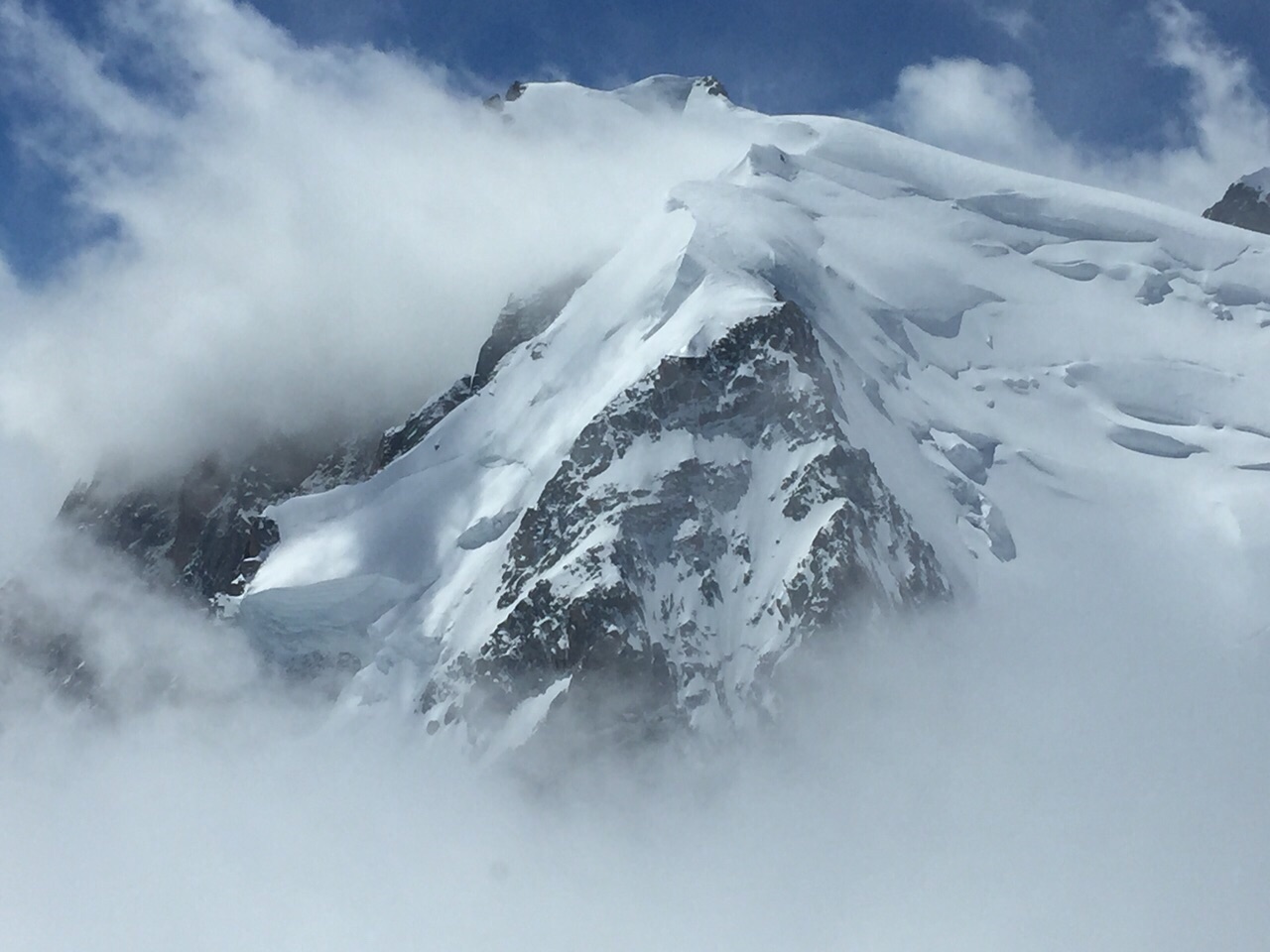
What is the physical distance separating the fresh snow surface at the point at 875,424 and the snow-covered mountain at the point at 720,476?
0.36 metres

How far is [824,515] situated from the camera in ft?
518

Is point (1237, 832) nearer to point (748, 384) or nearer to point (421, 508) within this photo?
point (748, 384)

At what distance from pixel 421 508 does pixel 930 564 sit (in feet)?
181

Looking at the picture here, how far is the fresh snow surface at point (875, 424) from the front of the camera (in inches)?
6604

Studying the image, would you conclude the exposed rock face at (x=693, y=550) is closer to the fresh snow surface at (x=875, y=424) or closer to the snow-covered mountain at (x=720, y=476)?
the snow-covered mountain at (x=720, y=476)

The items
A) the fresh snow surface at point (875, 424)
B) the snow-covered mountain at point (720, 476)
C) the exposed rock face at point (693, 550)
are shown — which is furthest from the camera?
the fresh snow surface at point (875, 424)

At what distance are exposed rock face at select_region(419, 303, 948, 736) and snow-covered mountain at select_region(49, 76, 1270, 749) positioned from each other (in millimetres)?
253

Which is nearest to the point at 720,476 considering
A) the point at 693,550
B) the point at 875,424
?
the point at 693,550

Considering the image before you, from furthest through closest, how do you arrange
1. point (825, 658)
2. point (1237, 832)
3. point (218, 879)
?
1. point (218, 879)
2. point (1237, 832)
3. point (825, 658)

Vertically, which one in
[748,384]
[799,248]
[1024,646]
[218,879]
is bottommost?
[218,879]

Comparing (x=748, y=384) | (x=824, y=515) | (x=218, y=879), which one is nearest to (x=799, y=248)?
(x=748, y=384)

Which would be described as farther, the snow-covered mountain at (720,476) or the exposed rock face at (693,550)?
the snow-covered mountain at (720,476)

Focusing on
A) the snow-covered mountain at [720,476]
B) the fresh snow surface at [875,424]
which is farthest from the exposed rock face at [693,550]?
the fresh snow surface at [875,424]

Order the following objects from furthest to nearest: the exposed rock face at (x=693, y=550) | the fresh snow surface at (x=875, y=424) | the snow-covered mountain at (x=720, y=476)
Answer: the fresh snow surface at (x=875, y=424), the snow-covered mountain at (x=720, y=476), the exposed rock face at (x=693, y=550)
